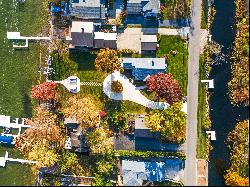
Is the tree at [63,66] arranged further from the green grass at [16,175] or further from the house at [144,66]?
the green grass at [16,175]

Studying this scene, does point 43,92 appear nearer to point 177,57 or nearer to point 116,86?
point 116,86

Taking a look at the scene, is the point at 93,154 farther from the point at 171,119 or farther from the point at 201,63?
the point at 201,63

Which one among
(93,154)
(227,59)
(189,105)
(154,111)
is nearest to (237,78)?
(227,59)

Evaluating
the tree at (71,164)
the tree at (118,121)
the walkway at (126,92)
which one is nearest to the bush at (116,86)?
the walkway at (126,92)

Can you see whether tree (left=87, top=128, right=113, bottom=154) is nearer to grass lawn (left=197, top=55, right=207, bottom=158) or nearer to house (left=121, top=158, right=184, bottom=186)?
house (left=121, top=158, right=184, bottom=186)

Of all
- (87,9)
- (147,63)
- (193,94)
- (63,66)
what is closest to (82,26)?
(87,9)
